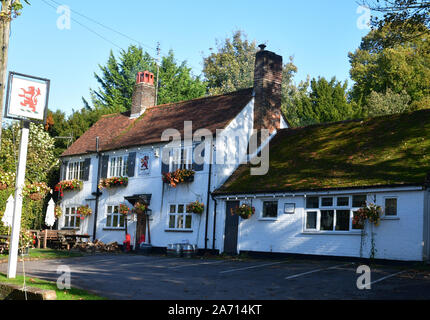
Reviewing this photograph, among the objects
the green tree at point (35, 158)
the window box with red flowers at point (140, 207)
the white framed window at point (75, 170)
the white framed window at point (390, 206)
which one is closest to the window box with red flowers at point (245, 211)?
the white framed window at point (390, 206)

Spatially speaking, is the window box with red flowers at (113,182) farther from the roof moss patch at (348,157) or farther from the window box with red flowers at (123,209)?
the roof moss patch at (348,157)

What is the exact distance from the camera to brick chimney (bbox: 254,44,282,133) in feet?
90.8

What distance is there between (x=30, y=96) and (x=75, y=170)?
20.6 metres

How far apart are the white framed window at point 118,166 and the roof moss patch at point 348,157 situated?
301 inches

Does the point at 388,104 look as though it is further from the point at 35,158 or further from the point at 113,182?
the point at 35,158

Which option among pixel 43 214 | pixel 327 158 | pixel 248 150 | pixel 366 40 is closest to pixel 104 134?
pixel 43 214

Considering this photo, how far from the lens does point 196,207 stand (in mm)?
25562

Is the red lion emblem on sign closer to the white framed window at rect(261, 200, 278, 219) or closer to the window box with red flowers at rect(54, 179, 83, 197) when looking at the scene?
the white framed window at rect(261, 200, 278, 219)

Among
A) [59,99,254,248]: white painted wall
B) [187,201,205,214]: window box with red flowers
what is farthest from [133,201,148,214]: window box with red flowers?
[187,201,205,214]: window box with red flowers

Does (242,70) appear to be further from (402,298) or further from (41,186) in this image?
(402,298)

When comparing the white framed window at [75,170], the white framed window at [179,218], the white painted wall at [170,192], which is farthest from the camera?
the white framed window at [75,170]

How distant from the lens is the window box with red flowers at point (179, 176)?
86.9 feet

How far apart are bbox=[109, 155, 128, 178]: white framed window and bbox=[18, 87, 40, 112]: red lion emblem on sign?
1629 cm

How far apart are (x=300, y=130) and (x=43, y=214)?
1920 cm
